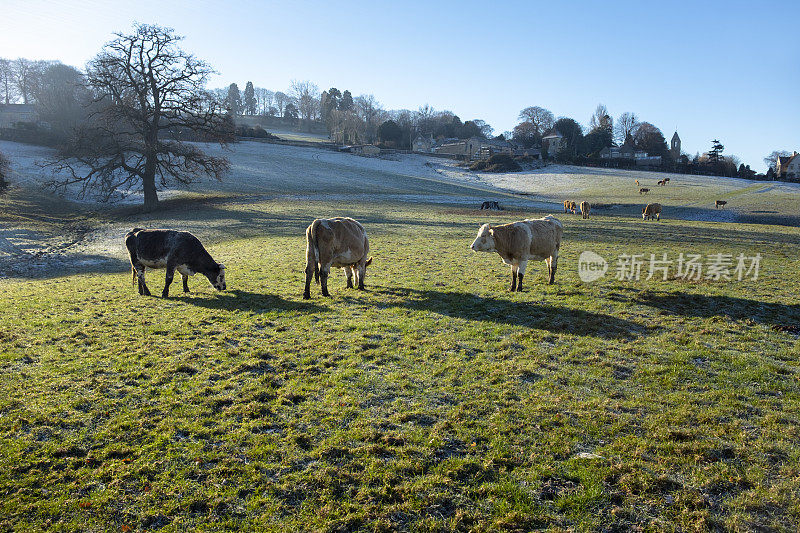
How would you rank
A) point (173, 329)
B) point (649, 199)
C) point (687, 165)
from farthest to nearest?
point (687, 165)
point (649, 199)
point (173, 329)

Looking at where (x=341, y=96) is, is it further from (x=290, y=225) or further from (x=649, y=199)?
(x=290, y=225)

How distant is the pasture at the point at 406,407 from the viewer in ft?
15.6

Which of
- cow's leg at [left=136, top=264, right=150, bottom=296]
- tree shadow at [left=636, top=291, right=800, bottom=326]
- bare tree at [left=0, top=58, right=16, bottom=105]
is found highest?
bare tree at [left=0, top=58, right=16, bottom=105]

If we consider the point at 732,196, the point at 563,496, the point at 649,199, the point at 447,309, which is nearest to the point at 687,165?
the point at 732,196

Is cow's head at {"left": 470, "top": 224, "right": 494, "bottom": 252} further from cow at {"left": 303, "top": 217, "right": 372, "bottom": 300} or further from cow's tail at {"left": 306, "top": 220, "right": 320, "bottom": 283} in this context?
cow's tail at {"left": 306, "top": 220, "right": 320, "bottom": 283}

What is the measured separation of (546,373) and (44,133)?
83.2 meters

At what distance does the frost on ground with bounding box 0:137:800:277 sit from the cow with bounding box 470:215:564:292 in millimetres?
16884

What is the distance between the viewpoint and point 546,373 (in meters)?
7.93

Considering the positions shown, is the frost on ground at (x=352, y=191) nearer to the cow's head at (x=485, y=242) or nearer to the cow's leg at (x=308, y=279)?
the cow's leg at (x=308, y=279)

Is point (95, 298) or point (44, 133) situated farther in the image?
point (44, 133)

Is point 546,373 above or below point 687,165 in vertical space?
below

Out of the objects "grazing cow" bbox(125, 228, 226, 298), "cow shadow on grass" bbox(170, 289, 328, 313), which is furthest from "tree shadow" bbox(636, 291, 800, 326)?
"grazing cow" bbox(125, 228, 226, 298)

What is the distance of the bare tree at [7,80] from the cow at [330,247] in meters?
143

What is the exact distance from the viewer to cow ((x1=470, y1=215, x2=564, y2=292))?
13.6 metres
